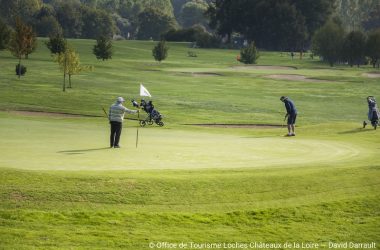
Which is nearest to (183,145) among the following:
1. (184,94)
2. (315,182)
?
(315,182)

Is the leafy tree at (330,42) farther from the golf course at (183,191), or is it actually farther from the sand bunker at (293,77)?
the golf course at (183,191)

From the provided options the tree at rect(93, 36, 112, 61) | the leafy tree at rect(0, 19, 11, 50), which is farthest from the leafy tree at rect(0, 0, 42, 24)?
the leafy tree at rect(0, 19, 11, 50)

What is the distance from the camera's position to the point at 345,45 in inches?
4894

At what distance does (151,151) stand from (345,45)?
4158 inches

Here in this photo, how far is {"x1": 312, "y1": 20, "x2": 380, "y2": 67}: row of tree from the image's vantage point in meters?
120

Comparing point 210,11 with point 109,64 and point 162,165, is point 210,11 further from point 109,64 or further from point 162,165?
point 162,165

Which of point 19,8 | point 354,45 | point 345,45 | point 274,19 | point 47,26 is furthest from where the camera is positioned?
point 19,8

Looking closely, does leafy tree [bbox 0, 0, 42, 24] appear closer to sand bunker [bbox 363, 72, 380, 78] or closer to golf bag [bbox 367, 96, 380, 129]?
sand bunker [bbox 363, 72, 380, 78]

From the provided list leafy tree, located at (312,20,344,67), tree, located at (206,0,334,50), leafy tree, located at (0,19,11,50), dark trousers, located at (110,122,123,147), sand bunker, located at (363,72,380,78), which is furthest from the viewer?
tree, located at (206,0,334,50)

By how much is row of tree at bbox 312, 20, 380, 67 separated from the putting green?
94947 millimetres

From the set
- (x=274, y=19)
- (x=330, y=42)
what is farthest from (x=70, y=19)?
(x=330, y=42)

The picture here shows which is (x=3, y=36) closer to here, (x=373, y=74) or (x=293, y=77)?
(x=293, y=77)

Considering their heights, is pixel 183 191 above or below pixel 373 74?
above

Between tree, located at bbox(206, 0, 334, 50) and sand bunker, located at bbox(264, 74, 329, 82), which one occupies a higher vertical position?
tree, located at bbox(206, 0, 334, 50)
